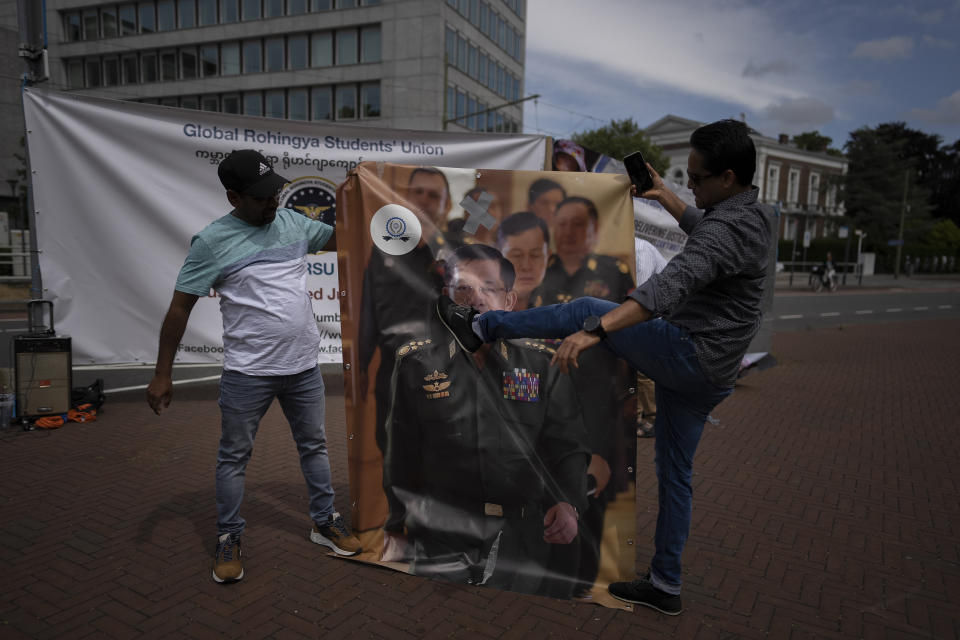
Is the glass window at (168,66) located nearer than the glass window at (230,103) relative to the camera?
No

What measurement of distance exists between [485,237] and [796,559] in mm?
2417

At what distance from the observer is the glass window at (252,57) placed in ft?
138

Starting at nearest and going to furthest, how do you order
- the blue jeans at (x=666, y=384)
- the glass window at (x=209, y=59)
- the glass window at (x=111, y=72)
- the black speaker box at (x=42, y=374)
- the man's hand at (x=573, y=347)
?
the man's hand at (x=573, y=347), the blue jeans at (x=666, y=384), the black speaker box at (x=42, y=374), the glass window at (x=209, y=59), the glass window at (x=111, y=72)

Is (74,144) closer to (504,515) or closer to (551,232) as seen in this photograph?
(551,232)

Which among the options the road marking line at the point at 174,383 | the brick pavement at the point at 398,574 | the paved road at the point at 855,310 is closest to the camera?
the brick pavement at the point at 398,574

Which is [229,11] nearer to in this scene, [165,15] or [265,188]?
[165,15]

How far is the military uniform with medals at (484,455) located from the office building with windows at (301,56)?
118ft

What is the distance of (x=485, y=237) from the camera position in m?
3.17

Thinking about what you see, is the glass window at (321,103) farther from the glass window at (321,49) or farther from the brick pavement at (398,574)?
the brick pavement at (398,574)

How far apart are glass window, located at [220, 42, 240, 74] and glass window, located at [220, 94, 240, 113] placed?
1.49m

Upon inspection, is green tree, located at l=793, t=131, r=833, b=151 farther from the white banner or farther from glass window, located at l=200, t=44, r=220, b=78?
the white banner

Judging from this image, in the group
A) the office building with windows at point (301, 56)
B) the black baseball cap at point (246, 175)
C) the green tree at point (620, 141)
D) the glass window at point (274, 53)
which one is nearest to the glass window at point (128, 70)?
the office building with windows at point (301, 56)

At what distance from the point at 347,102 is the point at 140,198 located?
3715 cm

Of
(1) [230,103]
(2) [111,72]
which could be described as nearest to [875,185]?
(1) [230,103]
